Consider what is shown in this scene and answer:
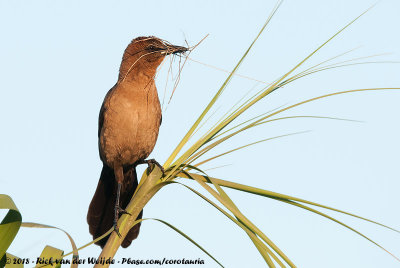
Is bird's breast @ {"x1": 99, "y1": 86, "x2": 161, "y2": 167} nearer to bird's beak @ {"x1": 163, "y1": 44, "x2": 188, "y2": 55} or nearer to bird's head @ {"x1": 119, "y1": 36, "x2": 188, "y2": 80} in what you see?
bird's head @ {"x1": 119, "y1": 36, "x2": 188, "y2": 80}

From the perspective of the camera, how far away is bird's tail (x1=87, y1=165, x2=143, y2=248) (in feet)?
13.3

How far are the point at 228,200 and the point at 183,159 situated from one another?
0.32m

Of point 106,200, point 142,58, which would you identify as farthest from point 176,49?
point 106,200

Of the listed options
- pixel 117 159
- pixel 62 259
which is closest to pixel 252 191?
pixel 62 259

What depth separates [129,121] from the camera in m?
3.76

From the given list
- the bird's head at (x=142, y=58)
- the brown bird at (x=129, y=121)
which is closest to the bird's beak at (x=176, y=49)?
the brown bird at (x=129, y=121)

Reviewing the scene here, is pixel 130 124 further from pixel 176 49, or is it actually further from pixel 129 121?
pixel 176 49

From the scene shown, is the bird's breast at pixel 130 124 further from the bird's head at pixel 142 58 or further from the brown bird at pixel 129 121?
the bird's head at pixel 142 58

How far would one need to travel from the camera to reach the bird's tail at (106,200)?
13.3 ft

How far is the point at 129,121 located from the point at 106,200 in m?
0.88

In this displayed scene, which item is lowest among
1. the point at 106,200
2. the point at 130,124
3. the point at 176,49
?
the point at 106,200

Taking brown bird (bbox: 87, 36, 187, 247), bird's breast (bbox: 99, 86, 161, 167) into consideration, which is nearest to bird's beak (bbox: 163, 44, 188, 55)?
brown bird (bbox: 87, 36, 187, 247)

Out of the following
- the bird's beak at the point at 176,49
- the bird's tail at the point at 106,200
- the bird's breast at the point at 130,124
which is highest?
the bird's beak at the point at 176,49

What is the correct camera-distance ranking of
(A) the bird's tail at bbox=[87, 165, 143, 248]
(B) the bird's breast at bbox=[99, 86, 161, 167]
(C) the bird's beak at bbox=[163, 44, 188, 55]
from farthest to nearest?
(A) the bird's tail at bbox=[87, 165, 143, 248]
(B) the bird's breast at bbox=[99, 86, 161, 167]
(C) the bird's beak at bbox=[163, 44, 188, 55]
